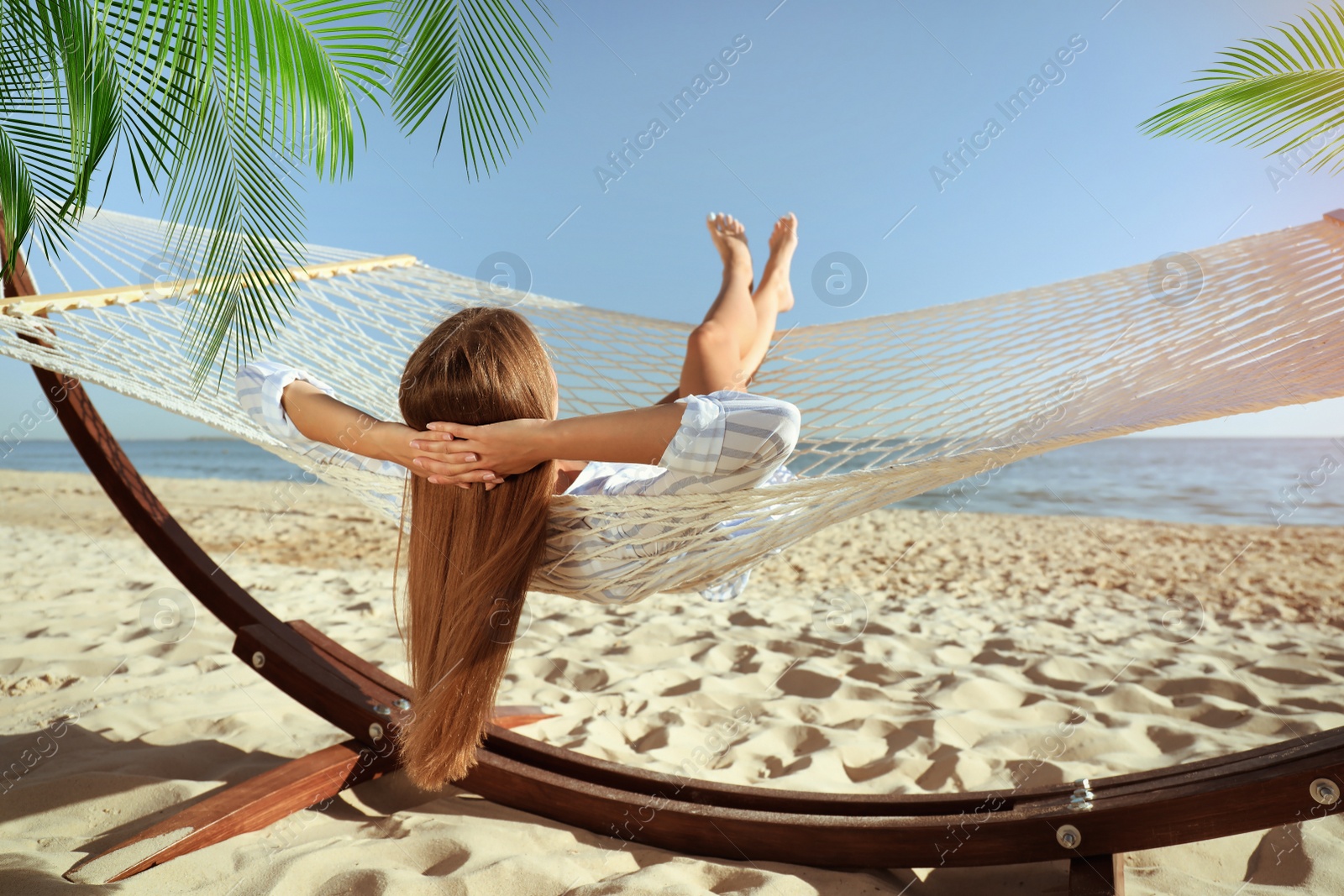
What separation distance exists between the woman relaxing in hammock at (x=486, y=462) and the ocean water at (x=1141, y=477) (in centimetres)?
464

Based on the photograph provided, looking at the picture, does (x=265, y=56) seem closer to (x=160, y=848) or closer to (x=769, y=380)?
(x=160, y=848)

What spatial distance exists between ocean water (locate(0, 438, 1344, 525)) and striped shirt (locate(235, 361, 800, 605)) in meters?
4.55

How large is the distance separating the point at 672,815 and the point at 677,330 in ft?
3.93

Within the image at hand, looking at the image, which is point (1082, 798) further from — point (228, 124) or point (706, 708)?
point (228, 124)

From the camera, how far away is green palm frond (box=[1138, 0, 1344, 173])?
1588 mm

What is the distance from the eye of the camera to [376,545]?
414 centimetres

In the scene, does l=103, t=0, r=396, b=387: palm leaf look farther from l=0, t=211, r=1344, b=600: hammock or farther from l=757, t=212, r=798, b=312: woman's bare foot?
l=757, t=212, r=798, b=312: woman's bare foot

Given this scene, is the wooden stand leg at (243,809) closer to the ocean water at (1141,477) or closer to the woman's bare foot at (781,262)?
the woman's bare foot at (781,262)

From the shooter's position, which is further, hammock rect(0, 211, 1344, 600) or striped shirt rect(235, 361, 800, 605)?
hammock rect(0, 211, 1344, 600)

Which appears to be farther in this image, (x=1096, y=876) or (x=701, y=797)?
(x=701, y=797)

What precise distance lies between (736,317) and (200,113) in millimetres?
885

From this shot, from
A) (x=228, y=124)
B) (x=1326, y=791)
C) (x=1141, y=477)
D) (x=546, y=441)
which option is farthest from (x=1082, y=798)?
(x=1141, y=477)

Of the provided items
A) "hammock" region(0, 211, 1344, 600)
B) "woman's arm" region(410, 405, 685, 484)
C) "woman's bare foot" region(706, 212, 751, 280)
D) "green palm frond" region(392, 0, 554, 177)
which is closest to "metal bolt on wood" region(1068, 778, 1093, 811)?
"hammock" region(0, 211, 1344, 600)

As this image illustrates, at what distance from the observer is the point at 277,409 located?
1063 mm
